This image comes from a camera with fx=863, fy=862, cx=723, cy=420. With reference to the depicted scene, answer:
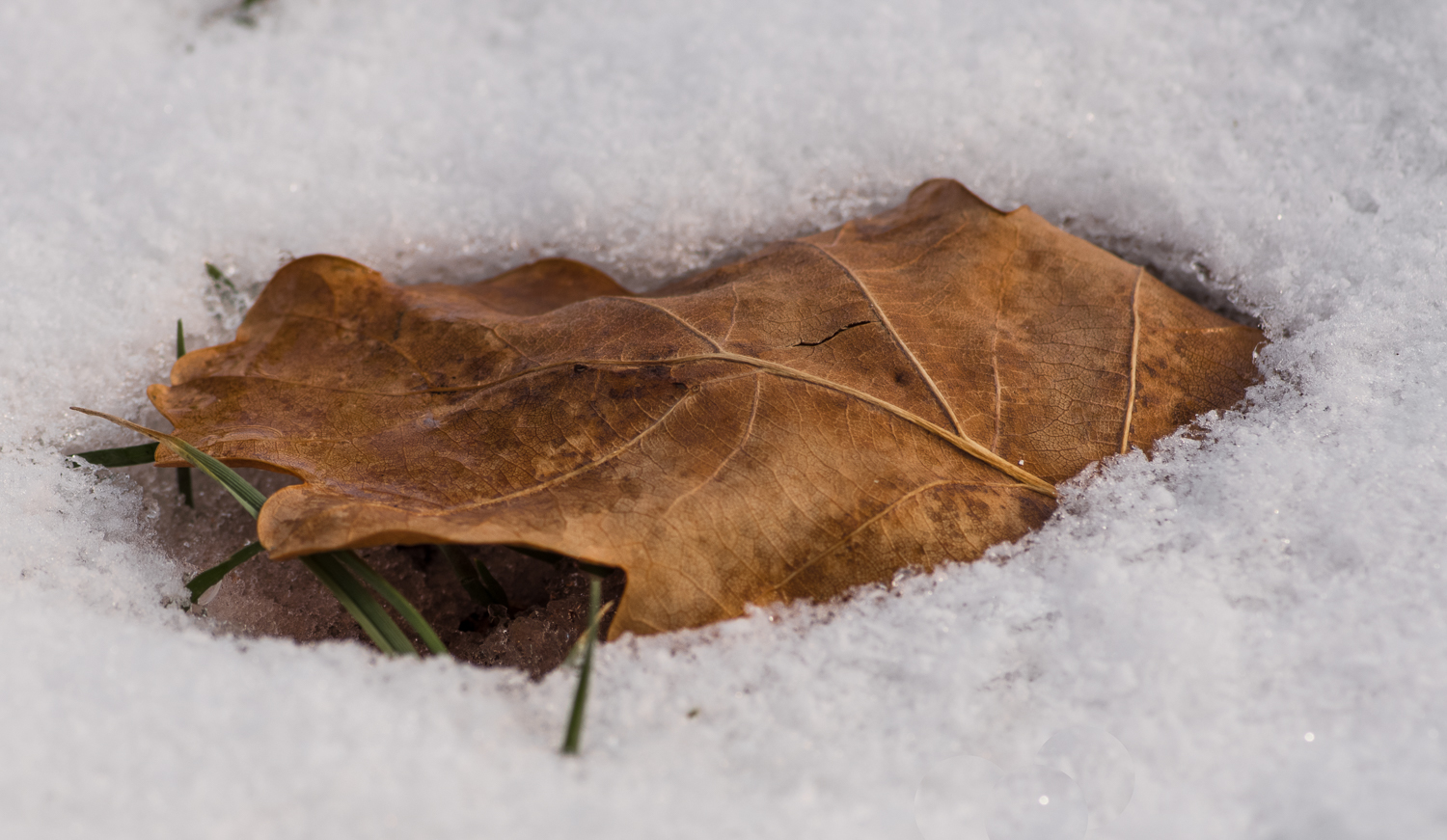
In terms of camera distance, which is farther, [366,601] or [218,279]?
[218,279]

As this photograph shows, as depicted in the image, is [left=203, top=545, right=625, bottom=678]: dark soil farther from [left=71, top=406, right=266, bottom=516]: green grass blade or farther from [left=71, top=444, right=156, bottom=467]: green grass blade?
[left=71, top=444, right=156, bottom=467]: green grass blade

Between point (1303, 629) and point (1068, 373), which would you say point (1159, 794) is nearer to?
point (1303, 629)

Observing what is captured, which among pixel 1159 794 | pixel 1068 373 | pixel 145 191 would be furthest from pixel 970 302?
pixel 145 191

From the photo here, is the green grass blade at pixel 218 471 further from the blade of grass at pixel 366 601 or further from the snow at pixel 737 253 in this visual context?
the snow at pixel 737 253

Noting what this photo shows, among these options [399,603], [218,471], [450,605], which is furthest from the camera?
[450,605]

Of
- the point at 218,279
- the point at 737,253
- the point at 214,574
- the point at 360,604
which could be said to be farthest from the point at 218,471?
the point at 737,253

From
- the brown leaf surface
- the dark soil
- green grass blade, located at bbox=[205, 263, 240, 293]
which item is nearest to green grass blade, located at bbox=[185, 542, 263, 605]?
the dark soil

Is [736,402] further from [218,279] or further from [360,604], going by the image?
[218,279]
